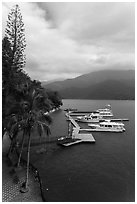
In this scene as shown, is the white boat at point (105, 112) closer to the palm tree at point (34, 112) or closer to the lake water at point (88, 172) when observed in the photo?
the lake water at point (88, 172)

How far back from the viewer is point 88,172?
1638 cm

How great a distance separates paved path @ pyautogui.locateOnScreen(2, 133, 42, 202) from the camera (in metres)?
10.8

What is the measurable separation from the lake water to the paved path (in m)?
1.06

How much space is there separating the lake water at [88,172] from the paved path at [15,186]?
41.6 inches

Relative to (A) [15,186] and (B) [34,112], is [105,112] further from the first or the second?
(B) [34,112]

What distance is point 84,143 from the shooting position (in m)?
25.2

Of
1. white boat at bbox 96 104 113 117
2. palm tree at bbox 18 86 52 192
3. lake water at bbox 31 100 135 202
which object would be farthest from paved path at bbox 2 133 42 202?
white boat at bbox 96 104 113 117

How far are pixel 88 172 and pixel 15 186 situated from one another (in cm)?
737

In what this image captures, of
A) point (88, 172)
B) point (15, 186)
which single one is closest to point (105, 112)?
point (88, 172)

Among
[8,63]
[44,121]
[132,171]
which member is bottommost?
[132,171]

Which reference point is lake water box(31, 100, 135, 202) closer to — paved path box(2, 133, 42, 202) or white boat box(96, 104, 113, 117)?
paved path box(2, 133, 42, 202)

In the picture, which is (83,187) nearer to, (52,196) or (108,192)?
(108,192)

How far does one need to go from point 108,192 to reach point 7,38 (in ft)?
53.9

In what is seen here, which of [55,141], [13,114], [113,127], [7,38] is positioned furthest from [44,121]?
[113,127]
